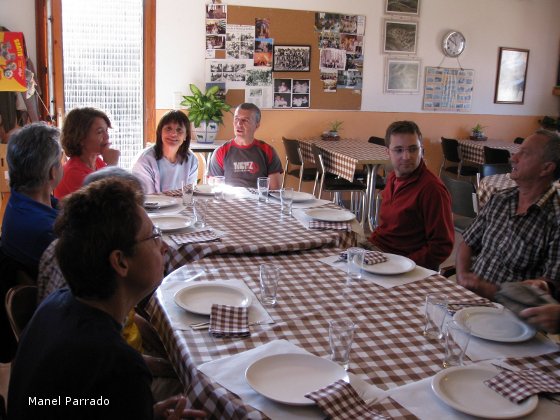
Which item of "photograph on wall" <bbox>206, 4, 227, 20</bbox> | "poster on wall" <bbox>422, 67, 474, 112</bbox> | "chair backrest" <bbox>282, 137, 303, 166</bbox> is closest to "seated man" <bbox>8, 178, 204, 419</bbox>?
"chair backrest" <bbox>282, 137, 303, 166</bbox>

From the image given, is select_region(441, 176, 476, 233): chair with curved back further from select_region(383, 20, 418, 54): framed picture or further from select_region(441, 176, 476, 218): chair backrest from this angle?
select_region(383, 20, 418, 54): framed picture

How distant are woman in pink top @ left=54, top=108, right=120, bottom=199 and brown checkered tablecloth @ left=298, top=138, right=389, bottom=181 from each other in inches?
105

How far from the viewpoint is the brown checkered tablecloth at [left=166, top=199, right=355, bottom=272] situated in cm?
234

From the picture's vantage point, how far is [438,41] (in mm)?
7105

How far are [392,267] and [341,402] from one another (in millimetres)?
988

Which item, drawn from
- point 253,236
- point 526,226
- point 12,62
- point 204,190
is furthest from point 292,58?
point 526,226

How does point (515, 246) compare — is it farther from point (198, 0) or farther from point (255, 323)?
point (198, 0)

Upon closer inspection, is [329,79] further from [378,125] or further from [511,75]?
[511,75]

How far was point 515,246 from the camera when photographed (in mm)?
2408

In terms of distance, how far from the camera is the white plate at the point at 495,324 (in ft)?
5.24

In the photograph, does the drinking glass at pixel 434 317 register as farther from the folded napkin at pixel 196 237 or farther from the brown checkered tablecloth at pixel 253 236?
the folded napkin at pixel 196 237

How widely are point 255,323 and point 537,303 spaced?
83cm

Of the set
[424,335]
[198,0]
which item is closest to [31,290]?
[424,335]

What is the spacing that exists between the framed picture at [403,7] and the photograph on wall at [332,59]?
786 millimetres
